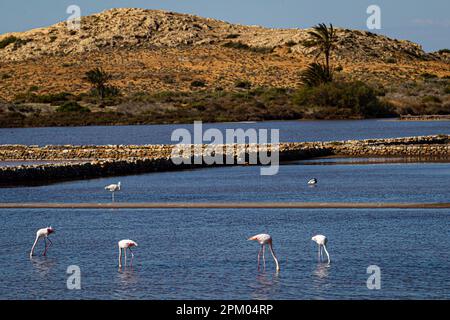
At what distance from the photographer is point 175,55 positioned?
13738 cm

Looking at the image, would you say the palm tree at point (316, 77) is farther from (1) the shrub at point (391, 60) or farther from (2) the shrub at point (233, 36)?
(2) the shrub at point (233, 36)

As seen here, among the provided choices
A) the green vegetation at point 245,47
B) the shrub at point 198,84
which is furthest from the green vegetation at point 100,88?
the green vegetation at point 245,47

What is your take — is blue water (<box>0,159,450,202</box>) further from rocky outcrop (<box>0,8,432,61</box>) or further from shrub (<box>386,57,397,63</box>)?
rocky outcrop (<box>0,8,432,61</box>)

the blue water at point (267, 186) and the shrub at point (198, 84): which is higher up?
the shrub at point (198, 84)

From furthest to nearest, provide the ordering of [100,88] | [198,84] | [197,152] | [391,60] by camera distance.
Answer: [391,60], [198,84], [100,88], [197,152]

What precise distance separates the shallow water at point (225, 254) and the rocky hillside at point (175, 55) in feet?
285

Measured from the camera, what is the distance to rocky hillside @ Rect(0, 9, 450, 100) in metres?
119

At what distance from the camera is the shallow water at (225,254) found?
15289 mm

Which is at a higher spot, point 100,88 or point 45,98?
point 100,88

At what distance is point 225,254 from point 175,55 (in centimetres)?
12028

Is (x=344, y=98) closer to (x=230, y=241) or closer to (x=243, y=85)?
(x=243, y=85)

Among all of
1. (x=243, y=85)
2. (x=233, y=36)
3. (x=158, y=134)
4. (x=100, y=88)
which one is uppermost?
(x=233, y=36)

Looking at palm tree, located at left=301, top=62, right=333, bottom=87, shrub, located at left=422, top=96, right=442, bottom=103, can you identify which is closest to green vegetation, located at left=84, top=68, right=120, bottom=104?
palm tree, located at left=301, top=62, right=333, bottom=87

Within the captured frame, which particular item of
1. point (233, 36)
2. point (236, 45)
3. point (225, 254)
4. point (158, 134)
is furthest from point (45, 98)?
point (225, 254)
